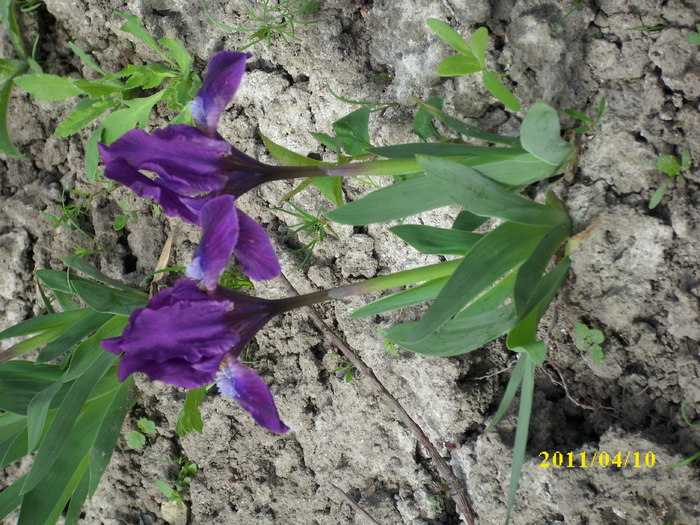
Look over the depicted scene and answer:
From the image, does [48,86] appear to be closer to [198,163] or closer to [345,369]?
[198,163]

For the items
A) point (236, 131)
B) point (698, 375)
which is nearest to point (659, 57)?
point (698, 375)

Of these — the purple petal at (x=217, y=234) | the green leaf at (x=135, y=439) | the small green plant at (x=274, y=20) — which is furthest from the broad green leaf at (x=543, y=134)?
the green leaf at (x=135, y=439)

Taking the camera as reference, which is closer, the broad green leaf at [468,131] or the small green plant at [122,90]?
the broad green leaf at [468,131]

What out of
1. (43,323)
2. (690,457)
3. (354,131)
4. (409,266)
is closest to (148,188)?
(354,131)

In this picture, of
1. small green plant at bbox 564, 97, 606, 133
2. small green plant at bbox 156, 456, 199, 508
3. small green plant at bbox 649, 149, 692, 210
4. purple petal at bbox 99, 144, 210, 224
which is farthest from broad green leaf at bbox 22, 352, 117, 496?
small green plant at bbox 649, 149, 692, 210

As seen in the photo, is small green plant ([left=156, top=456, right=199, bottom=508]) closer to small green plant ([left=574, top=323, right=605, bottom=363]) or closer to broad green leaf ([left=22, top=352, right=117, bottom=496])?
broad green leaf ([left=22, top=352, right=117, bottom=496])

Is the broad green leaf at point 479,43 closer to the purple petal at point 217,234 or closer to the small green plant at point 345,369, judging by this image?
the purple petal at point 217,234
